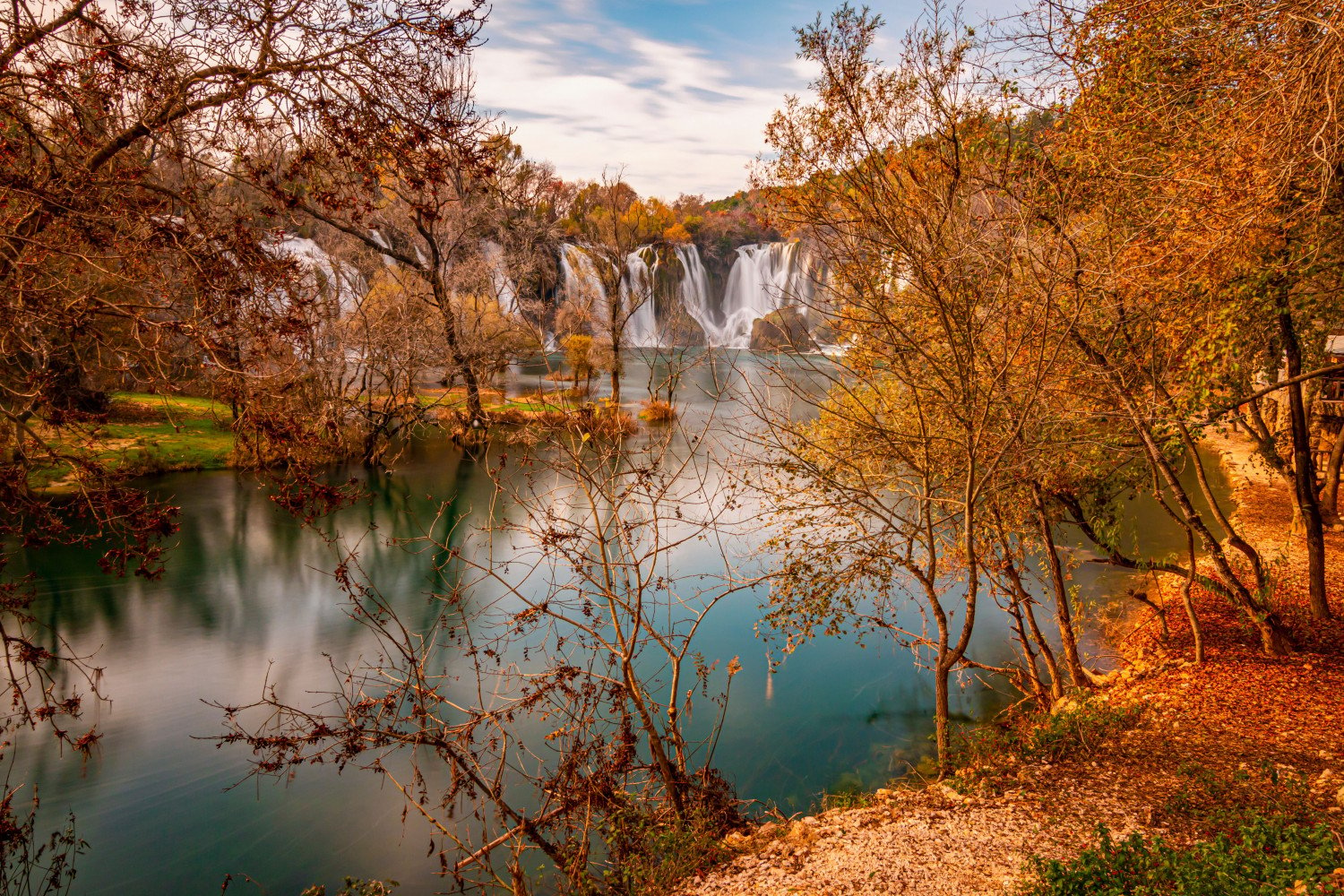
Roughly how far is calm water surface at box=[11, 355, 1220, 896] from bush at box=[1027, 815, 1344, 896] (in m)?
3.37

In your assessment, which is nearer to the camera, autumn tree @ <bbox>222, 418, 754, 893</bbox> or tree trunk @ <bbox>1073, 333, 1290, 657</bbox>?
autumn tree @ <bbox>222, 418, 754, 893</bbox>

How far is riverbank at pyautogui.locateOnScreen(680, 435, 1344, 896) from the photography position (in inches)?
165

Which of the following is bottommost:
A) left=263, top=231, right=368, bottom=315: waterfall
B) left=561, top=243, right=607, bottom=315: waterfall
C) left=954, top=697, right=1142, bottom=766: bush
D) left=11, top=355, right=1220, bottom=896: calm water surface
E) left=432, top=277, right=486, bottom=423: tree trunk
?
left=11, top=355, right=1220, bottom=896: calm water surface

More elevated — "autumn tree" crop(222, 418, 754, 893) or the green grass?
the green grass

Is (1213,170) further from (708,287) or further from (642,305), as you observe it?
(708,287)

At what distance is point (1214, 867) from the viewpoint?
3361 millimetres

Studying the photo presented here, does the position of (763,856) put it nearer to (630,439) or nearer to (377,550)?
(377,550)

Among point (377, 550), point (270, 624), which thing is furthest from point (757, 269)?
point (270, 624)

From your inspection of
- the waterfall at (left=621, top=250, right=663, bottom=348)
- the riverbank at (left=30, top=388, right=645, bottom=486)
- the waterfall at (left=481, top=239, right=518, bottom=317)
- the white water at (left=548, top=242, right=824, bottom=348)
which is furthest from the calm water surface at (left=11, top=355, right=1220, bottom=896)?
the white water at (left=548, top=242, right=824, bottom=348)

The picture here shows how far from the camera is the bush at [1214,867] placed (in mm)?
3211

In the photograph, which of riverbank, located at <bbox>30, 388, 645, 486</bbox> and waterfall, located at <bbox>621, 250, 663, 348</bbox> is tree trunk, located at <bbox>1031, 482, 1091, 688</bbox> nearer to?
riverbank, located at <bbox>30, 388, 645, 486</bbox>

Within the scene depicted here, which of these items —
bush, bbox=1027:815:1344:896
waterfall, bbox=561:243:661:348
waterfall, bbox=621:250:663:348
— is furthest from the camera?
waterfall, bbox=621:250:663:348

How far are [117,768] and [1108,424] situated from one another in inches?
401

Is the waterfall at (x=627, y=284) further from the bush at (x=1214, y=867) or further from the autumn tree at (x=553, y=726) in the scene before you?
the bush at (x=1214, y=867)
